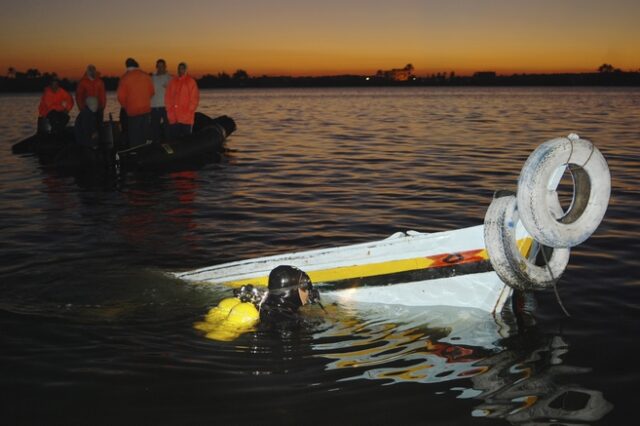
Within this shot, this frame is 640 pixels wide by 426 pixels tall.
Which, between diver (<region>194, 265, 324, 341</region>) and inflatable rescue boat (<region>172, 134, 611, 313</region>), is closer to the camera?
inflatable rescue boat (<region>172, 134, 611, 313</region>)

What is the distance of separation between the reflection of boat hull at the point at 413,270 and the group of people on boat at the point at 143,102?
10.6m

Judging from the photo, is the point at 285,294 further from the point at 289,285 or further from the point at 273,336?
the point at 273,336

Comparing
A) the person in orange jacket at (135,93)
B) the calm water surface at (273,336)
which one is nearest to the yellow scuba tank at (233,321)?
the calm water surface at (273,336)

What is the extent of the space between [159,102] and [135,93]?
1630 millimetres

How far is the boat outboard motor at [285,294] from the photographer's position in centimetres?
564

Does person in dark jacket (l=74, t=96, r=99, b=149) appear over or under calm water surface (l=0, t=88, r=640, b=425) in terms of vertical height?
over

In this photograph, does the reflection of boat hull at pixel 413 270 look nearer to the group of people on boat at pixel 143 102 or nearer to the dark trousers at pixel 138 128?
the group of people on boat at pixel 143 102

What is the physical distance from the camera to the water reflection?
14.9 feet

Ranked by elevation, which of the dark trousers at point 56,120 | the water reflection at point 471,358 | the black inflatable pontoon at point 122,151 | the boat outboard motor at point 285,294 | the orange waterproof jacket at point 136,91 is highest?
the orange waterproof jacket at point 136,91

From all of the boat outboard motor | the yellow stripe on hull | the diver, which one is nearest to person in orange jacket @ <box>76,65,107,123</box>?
the yellow stripe on hull

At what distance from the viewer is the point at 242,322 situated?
19.0 ft

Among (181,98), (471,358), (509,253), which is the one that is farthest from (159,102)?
(471,358)

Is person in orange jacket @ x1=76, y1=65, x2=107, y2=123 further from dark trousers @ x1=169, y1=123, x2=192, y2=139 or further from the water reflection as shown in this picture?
the water reflection

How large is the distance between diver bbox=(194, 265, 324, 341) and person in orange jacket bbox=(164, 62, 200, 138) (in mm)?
10908
